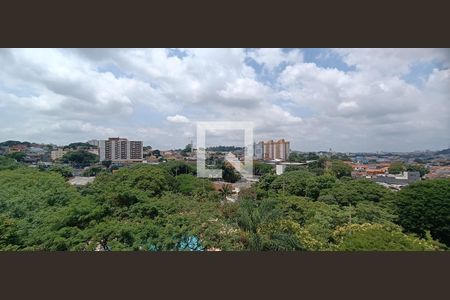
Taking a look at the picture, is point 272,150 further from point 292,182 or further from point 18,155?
point 18,155

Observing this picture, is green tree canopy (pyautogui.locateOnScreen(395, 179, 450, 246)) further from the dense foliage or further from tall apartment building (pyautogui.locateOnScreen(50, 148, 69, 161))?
tall apartment building (pyautogui.locateOnScreen(50, 148, 69, 161))

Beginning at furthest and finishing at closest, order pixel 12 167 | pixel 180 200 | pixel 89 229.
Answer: pixel 12 167 → pixel 180 200 → pixel 89 229

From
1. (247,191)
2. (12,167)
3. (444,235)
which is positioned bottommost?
(444,235)

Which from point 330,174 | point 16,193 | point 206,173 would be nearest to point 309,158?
point 330,174

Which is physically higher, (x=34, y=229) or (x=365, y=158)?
(x=365, y=158)

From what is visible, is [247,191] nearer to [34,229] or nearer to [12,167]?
[34,229]

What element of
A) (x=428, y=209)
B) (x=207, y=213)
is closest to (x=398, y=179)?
(x=428, y=209)

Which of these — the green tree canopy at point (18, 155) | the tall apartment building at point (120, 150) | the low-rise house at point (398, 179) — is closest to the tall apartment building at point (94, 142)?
the tall apartment building at point (120, 150)
